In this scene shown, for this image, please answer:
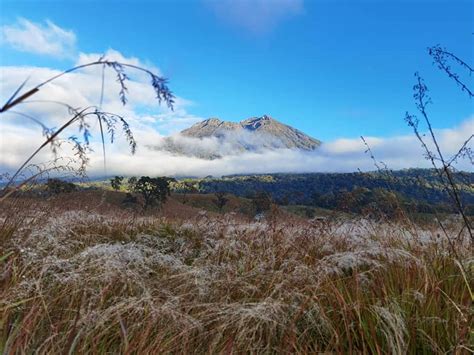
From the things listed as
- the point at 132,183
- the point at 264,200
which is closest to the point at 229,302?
the point at 264,200

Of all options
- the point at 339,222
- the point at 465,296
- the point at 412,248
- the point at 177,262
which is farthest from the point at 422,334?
the point at 339,222

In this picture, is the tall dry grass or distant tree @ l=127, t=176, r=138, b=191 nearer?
the tall dry grass

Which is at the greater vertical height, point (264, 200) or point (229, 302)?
point (264, 200)

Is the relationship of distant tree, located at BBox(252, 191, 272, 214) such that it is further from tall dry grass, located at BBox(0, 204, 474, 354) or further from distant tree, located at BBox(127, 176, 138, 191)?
distant tree, located at BBox(127, 176, 138, 191)

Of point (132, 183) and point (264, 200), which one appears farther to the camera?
point (132, 183)

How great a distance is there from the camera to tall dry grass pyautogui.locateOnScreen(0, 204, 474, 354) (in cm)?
275

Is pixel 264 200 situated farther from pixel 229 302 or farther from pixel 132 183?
pixel 132 183

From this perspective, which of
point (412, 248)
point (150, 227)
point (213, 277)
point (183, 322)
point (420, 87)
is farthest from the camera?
point (150, 227)

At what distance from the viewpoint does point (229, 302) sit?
153 inches

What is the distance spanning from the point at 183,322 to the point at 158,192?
76715 mm

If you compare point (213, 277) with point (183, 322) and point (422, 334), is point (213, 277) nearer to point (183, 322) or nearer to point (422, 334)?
point (183, 322)

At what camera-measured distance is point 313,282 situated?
382 cm

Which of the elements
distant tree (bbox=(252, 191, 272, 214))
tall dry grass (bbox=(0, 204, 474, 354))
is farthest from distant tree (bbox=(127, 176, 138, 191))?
tall dry grass (bbox=(0, 204, 474, 354))

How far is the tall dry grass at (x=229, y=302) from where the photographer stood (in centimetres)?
275
